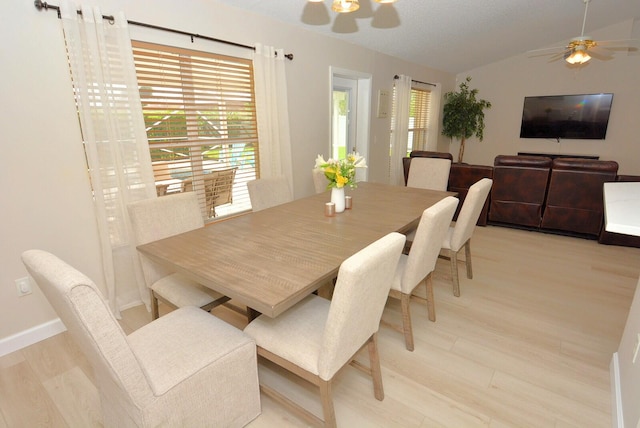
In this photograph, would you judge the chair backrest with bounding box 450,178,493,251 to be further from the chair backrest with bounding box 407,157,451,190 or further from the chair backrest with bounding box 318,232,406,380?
the chair backrest with bounding box 318,232,406,380

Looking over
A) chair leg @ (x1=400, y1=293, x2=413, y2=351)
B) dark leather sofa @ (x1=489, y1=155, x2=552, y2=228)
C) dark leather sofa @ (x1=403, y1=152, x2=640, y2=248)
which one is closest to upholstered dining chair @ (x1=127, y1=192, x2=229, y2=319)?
chair leg @ (x1=400, y1=293, x2=413, y2=351)

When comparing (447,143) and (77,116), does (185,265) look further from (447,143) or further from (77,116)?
(447,143)

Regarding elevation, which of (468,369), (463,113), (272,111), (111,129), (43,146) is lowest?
(468,369)

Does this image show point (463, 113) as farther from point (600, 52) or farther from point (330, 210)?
point (330, 210)

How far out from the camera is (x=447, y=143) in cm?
774

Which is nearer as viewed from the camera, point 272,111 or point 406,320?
point 406,320

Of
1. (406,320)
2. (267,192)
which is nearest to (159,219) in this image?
(267,192)

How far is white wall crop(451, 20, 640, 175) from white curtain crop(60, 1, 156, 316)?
7.12 meters

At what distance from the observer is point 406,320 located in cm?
210

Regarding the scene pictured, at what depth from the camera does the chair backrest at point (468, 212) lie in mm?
2426

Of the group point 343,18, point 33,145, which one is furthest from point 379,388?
point 343,18

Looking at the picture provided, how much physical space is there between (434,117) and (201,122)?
17.3 ft

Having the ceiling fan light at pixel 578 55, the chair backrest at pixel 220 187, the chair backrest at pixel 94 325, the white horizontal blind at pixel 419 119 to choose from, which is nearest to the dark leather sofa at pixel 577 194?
the ceiling fan light at pixel 578 55

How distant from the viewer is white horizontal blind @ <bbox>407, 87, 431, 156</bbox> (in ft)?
21.2
